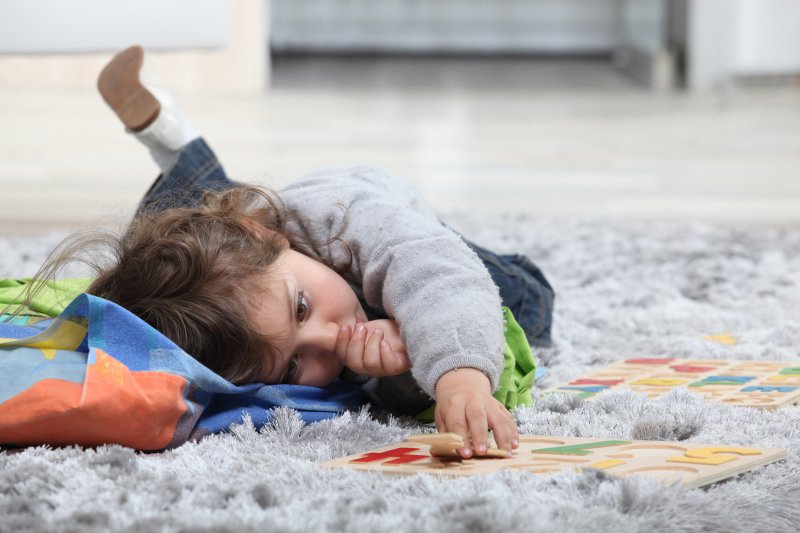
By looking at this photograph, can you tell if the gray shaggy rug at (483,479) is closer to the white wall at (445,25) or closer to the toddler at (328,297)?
the toddler at (328,297)

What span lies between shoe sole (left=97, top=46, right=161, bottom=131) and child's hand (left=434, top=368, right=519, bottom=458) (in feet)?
2.10

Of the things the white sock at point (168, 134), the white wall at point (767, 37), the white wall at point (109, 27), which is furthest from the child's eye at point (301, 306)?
the white wall at point (767, 37)

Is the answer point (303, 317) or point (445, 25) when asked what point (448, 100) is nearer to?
point (445, 25)

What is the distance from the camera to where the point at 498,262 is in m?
1.08

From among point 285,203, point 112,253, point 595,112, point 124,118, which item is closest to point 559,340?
point 285,203

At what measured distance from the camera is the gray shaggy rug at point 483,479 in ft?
1.86

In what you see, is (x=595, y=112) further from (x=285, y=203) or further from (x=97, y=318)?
(x=97, y=318)

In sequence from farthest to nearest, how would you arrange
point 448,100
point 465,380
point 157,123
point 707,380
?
point 448,100, point 157,123, point 707,380, point 465,380

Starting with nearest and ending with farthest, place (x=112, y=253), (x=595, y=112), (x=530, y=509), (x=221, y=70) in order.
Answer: (x=530, y=509)
(x=112, y=253)
(x=595, y=112)
(x=221, y=70)

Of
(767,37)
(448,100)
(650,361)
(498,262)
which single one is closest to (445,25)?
(448,100)

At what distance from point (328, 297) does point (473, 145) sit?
1755 mm

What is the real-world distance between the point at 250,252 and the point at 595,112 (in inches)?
94.0

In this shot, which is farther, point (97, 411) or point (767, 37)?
point (767, 37)

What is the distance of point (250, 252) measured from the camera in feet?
2.75
